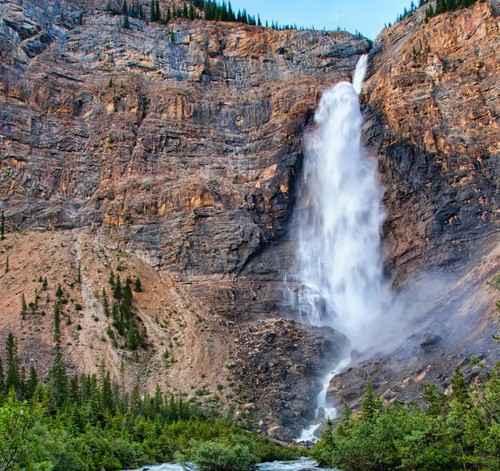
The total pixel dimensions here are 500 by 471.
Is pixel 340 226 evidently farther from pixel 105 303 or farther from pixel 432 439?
pixel 432 439

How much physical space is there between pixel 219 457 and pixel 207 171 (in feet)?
178

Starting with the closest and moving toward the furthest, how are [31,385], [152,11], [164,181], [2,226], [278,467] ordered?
[278,467] → [31,385] → [2,226] → [164,181] → [152,11]

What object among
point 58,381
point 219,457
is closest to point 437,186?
point 219,457

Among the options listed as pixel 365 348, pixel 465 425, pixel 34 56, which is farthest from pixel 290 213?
pixel 465 425

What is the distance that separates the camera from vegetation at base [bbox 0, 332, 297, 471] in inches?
1353

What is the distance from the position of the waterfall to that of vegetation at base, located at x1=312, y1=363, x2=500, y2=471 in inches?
1207

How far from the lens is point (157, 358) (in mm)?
72000

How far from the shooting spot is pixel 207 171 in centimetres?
9325

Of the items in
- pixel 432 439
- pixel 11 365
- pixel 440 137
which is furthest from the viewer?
pixel 440 137

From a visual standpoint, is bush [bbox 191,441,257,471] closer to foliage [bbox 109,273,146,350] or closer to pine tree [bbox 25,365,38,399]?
pine tree [bbox 25,365,38,399]

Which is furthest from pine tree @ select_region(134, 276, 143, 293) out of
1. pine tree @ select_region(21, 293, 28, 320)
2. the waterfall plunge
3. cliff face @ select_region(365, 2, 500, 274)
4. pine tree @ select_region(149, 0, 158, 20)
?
pine tree @ select_region(149, 0, 158, 20)

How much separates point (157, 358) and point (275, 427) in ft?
52.2

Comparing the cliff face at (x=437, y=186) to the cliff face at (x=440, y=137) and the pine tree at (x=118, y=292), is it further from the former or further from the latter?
the pine tree at (x=118, y=292)

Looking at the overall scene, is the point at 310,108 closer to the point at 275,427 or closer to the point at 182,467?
the point at 275,427
